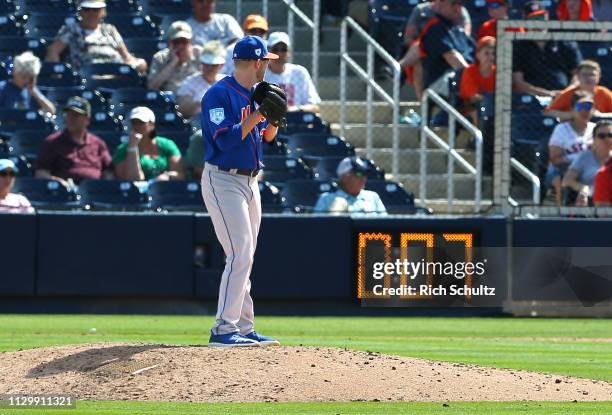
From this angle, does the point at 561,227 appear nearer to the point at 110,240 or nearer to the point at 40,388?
the point at 110,240

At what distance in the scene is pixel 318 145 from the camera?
15961mm

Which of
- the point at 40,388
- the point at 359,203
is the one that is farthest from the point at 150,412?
the point at 359,203

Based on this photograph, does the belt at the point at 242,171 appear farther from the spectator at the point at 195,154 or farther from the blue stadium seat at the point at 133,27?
the blue stadium seat at the point at 133,27

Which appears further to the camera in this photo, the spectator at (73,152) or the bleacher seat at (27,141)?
the bleacher seat at (27,141)

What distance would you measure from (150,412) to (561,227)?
7.79 m

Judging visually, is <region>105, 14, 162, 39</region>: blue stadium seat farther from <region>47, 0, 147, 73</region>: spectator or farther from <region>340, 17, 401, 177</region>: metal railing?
<region>340, 17, 401, 177</region>: metal railing

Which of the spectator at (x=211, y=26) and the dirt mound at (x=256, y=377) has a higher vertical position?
the spectator at (x=211, y=26)

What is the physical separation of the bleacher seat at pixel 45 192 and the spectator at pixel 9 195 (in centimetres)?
33

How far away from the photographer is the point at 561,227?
14523mm

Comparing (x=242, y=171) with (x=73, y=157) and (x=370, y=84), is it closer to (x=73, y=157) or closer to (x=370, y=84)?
(x=73, y=157)

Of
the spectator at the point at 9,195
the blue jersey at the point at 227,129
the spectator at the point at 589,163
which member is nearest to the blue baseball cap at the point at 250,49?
the blue jersey at the point at 227,129

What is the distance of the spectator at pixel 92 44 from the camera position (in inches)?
656

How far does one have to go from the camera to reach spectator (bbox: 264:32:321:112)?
16031 millimetres

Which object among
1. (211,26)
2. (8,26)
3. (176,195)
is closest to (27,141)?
(176,195)
